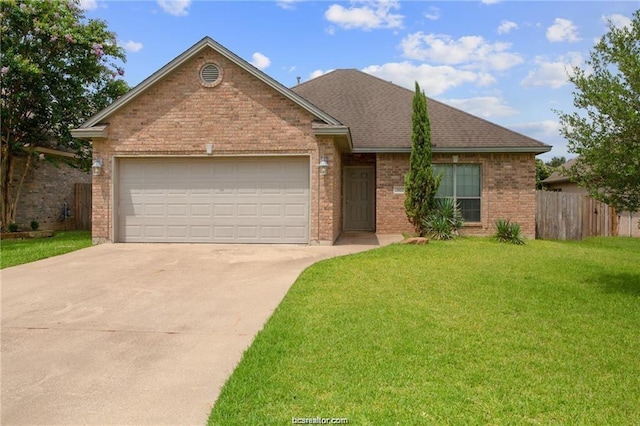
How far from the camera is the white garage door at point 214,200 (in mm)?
11562

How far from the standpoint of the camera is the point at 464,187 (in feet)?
45.8

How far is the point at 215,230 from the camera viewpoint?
11.8 m

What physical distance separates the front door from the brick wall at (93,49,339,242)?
4.03 meters

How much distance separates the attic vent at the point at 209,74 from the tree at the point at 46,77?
6.36m

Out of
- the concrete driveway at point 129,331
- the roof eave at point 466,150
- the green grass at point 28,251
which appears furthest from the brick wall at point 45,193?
the roof eave at point 466,150

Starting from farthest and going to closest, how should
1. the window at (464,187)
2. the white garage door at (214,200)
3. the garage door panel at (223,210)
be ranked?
the window at (464,187), the garage door panel at (223,210), the white garage door at (214,200)

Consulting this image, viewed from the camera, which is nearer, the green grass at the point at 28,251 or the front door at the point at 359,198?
the green grass at the point at 28,251

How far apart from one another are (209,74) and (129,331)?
8.20 metres

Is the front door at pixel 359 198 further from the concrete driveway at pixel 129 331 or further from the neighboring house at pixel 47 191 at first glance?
the neighboring house at pixel 47 191

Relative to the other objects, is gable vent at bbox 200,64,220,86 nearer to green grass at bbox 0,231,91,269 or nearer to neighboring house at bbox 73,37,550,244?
neighboring house at bbox 73,37,550,244

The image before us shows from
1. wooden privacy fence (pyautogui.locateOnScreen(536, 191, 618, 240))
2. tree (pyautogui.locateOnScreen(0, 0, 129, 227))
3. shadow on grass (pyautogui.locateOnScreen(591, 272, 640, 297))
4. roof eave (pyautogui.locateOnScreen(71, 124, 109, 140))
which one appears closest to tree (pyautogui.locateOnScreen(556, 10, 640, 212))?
shadow on grass (pyautogui.locateOnScreen(591, 272, 640, 297))

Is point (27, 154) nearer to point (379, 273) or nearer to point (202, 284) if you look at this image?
point (202, 284)

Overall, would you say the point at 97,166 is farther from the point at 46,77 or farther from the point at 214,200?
the point at 46,77

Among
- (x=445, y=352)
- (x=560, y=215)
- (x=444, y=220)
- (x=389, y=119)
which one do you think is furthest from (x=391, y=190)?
(x=445, y=352)
